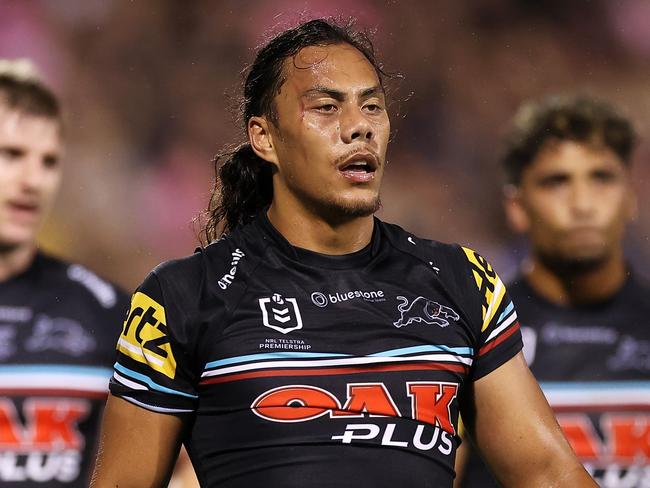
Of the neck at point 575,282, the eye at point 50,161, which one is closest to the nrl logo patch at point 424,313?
the neck at point 575,282

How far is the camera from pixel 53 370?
4816 mm

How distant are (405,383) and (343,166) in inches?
20.3

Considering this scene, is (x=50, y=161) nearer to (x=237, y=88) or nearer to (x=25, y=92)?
(x=25, y=92)

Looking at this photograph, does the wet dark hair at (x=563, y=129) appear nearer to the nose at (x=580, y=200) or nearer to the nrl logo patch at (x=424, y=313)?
the nose at (x=580, y=200)

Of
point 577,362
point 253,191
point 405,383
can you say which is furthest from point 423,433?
point 577,362

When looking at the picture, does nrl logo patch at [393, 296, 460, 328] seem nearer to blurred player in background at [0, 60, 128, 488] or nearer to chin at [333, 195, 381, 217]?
chin at [333, 195, 381, 217]

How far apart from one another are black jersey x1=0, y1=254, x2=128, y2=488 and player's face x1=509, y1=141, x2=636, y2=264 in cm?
190

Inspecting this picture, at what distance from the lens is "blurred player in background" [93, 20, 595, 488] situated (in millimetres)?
2494

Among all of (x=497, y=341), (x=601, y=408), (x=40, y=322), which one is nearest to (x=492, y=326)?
(x=497, y=341)

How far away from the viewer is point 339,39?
2.88 meters

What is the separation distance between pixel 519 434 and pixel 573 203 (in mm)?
2805

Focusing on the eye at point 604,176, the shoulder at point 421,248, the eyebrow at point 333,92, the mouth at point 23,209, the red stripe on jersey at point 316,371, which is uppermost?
the eyebrow at point 333,92

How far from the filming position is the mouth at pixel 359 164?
267 cm

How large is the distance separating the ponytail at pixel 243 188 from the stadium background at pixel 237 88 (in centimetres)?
223
